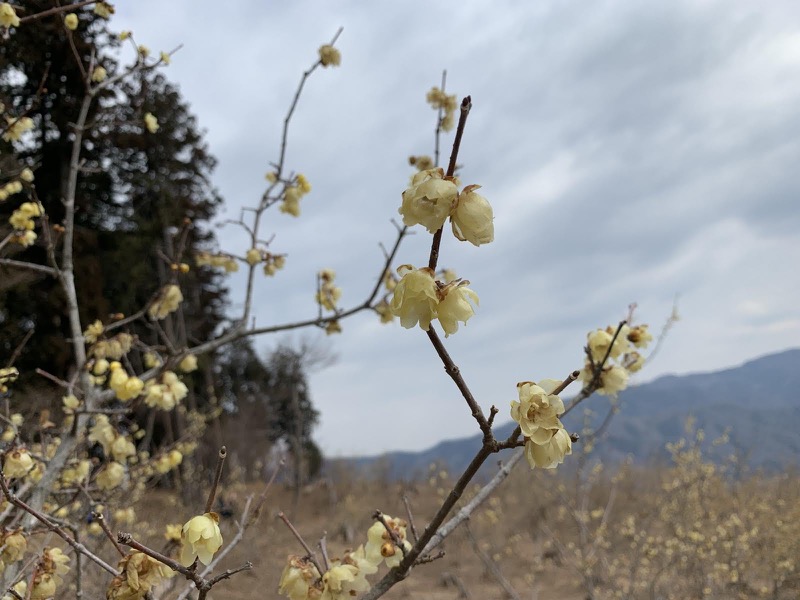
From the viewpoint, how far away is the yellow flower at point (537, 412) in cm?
80

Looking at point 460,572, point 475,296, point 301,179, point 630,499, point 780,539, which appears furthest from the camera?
point 630,499

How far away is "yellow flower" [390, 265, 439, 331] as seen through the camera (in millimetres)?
789

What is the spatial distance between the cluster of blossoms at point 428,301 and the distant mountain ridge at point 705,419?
238 millimetres

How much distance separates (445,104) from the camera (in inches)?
106

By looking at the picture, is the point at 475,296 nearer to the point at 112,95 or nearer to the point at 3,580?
the point at 3,580

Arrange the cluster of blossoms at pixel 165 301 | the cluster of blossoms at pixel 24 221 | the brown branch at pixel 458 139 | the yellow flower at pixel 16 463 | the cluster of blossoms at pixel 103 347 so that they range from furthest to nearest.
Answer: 1. the cluster of blossoms at pixel 165 301
2. the cluster of blossoms at pixel 24 221
3. the cluster of blossoms at pixel 103 347
4. the yellow flower at pixel 16 463
5. the brown branch at pixel 458 139

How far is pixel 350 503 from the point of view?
1127 cm

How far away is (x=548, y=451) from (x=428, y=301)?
290 mm

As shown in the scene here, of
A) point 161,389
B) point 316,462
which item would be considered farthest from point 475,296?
point 316,462

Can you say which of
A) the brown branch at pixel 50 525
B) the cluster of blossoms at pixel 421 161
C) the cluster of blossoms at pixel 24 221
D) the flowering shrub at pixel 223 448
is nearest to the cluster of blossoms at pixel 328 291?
the flowering shrub at pixel 223 448

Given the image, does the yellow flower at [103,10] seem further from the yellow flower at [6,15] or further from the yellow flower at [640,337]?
the yellow flower at [640,337]

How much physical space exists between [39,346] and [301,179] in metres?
9.81

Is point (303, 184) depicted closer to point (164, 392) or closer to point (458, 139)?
point (164, 392)

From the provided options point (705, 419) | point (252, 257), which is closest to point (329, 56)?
point (252, 257)
